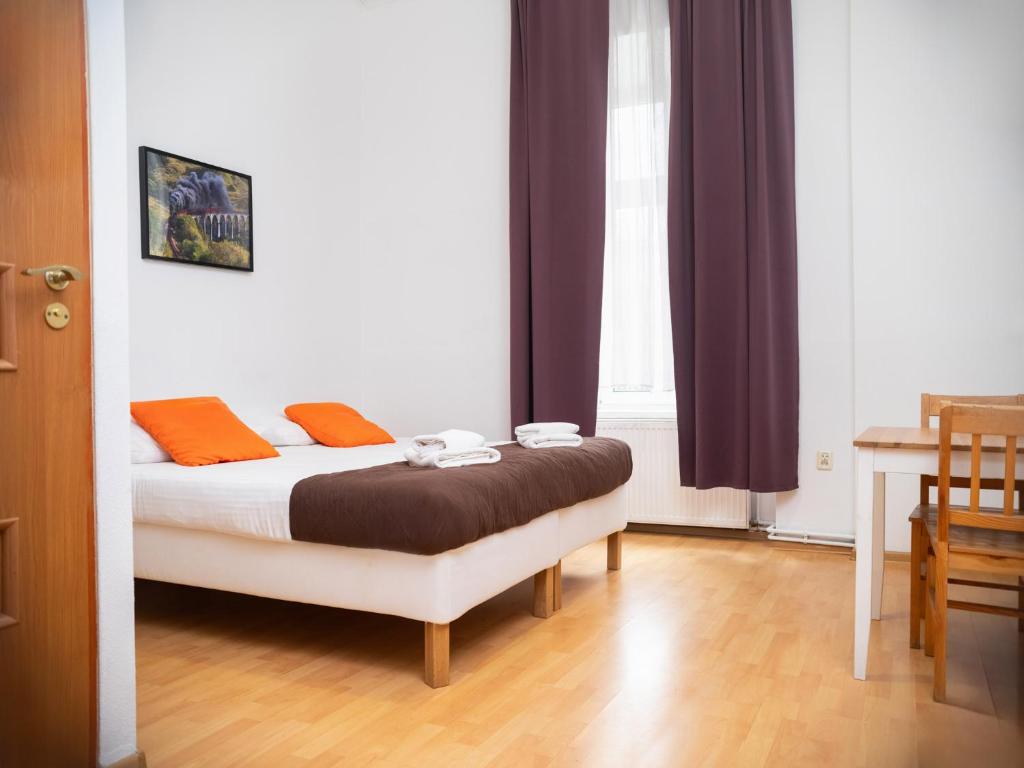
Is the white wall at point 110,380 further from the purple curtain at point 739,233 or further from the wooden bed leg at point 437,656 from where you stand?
the purple curtain at point 739,233

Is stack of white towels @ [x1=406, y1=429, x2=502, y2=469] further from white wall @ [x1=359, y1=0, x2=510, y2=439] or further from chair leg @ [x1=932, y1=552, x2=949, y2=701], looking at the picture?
white wall @ [x1=359, y1=0, x2=510, y2=439]

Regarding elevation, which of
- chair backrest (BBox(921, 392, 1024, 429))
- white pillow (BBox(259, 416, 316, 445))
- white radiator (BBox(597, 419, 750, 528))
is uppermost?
chair backrest (BBox(921, 392, 1024, 429))

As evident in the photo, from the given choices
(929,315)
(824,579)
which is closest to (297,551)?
(824,579)

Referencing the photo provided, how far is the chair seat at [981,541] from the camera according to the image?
6.83 feet

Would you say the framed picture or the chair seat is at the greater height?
the framed picture

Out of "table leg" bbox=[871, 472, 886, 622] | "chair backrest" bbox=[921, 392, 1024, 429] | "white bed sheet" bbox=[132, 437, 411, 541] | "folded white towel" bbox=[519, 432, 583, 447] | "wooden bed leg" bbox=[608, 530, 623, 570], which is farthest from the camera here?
"wooden bed leg" bbox=[608, 530, 623, 570]

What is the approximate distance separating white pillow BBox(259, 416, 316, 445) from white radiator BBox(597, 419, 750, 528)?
1564 mm

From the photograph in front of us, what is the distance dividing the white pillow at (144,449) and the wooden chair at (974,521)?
2.73 metres

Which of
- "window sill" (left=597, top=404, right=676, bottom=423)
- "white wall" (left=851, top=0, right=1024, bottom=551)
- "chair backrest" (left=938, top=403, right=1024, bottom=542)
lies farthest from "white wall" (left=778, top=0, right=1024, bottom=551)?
"chair backrest" (left=938, top=403, right=1024, bottom=542)

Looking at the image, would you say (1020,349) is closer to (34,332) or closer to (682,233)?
(682,233)

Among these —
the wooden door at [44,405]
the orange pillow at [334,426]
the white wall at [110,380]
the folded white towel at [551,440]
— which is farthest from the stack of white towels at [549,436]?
the wooden door at [44,405]

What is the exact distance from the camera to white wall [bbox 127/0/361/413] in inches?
147

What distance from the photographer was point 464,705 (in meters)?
2.16

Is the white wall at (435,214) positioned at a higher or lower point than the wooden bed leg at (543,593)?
higher
